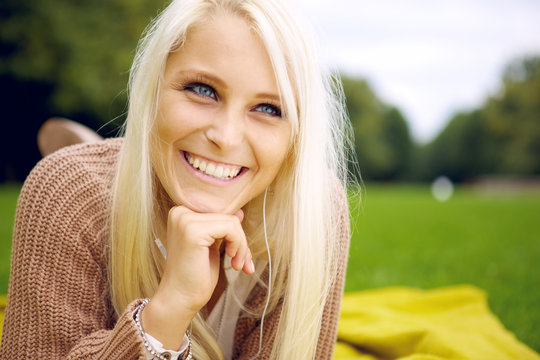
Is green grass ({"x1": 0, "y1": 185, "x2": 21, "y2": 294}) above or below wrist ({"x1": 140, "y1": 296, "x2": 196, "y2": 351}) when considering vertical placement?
below

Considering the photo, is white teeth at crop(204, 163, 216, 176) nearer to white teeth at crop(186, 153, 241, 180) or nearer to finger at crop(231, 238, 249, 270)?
white teeth at crop(186, 153, 241, 180)

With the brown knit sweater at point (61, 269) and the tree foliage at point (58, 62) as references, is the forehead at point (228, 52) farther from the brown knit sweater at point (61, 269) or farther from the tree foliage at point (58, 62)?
the tree foliage at point (58, 62)

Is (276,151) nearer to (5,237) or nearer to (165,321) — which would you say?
(165,321)

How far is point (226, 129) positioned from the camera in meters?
1.78

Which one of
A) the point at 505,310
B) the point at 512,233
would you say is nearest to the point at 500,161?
the point at 512,233

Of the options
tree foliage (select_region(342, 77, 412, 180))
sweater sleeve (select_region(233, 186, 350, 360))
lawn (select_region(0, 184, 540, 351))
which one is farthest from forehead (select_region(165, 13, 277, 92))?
tree foliage (select_region(342, 77, 412, 180))

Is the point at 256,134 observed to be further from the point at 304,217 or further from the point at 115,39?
the point at 115,39

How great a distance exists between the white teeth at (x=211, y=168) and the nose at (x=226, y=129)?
9 centimetres

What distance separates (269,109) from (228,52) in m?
0.29

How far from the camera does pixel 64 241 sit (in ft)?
6.18

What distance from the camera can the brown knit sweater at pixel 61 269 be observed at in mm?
1840

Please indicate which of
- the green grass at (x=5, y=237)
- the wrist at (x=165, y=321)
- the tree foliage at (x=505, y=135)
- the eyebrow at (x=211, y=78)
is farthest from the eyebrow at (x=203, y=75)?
the tree foliage at (x=505, y=135)

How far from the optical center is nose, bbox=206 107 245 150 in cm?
178

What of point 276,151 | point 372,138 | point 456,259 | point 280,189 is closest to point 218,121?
point 276,151
